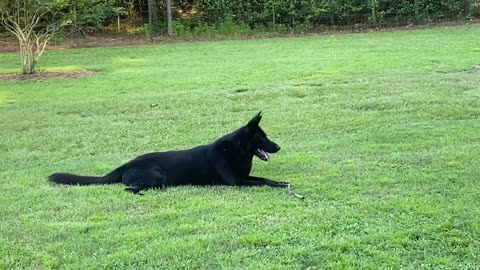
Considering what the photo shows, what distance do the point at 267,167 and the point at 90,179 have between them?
4.92 ft

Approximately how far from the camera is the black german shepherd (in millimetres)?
4906

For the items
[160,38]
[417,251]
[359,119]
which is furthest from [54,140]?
[160,38]

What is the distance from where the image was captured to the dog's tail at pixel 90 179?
5.08 meters

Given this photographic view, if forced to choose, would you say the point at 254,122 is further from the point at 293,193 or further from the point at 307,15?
the point at 307,15

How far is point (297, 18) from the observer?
22.2m

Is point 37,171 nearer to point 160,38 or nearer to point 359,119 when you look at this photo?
point 359,119

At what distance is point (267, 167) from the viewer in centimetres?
554

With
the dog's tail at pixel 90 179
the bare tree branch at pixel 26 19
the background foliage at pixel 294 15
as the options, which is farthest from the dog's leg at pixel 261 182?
the background foliage at pixel 294 15

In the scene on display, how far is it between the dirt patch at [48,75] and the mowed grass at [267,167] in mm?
638

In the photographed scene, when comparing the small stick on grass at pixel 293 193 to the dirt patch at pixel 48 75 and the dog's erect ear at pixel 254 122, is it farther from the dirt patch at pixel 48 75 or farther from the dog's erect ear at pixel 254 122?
the dirt patch at pixel 48 75

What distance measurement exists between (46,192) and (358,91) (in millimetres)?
5486

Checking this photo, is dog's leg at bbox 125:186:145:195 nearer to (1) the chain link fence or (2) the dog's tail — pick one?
(2) the dog's tail

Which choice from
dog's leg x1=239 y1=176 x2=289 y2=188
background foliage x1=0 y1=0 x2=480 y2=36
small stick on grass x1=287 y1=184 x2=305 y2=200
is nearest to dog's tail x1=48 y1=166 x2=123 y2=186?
dog's leg x1=239 y1=176 x2=289 y2=188

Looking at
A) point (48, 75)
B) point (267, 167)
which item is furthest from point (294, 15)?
point (267, 167)
